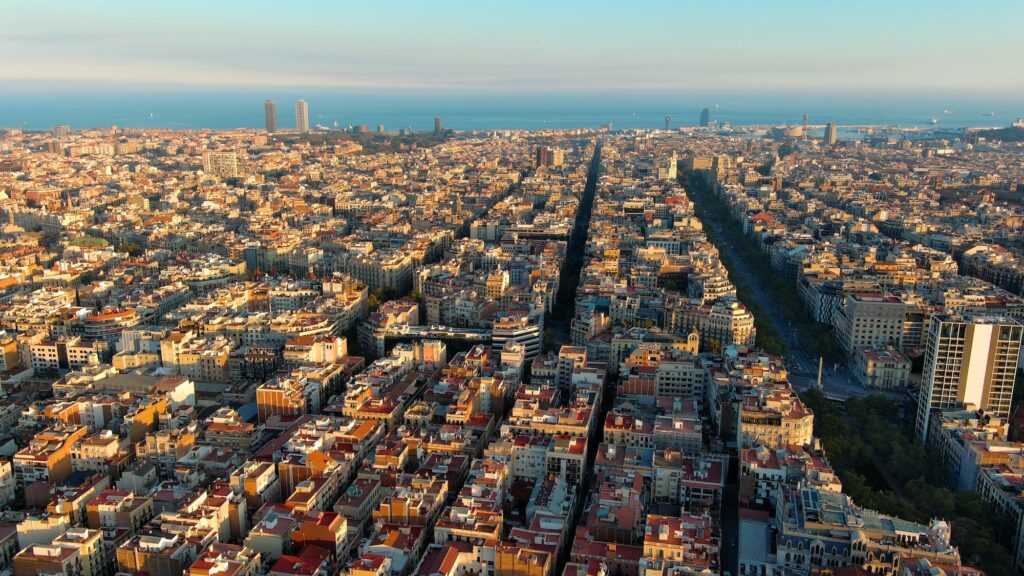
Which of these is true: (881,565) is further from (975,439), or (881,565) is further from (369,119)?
(369,119)

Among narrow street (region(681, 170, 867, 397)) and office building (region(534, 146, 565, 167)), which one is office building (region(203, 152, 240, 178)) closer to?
office building (region(534, 146, 565, 167))

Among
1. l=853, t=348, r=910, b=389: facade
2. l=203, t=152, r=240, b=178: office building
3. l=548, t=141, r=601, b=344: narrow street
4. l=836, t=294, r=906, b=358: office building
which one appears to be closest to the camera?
l=853, t=348, r=910, b=389: facade

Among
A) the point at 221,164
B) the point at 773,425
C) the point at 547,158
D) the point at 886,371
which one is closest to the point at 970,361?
the point at 886,371

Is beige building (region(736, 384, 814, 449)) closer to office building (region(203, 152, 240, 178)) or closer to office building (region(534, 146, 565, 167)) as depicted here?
office building (region(534, 146, 565, 167))

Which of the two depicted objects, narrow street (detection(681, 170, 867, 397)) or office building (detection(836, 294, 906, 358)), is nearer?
narrow street (detection(681, 170, 867, 397))

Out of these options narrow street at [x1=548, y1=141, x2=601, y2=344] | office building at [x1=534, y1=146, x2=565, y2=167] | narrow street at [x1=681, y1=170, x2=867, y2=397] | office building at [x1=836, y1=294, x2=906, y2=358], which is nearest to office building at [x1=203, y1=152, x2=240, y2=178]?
office building at [x1=534, y1=146, x2=565, y2=167]

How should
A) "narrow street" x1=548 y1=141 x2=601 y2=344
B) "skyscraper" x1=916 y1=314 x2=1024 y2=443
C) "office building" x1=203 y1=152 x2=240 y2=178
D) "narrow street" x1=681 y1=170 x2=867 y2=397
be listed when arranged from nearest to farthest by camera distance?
"skyscraper" x1=916 y1=314 x2=1024 y2=443
"narrow street" x1=681 y1=170 x2=867 y2=397
"narrow street" x1=548 y1=141 x2=601 y2=344
"office building" x1=203 y1=152 x2=240 y2=178

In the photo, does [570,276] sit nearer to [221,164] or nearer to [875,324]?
[875,324]

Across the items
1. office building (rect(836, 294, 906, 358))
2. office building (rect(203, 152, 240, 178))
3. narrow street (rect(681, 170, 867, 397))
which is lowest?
narrow street (rect(681, 170, 867, 397))

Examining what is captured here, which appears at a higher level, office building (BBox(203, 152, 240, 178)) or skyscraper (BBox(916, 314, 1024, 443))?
office building (BBox(203, 152, 240, 178))

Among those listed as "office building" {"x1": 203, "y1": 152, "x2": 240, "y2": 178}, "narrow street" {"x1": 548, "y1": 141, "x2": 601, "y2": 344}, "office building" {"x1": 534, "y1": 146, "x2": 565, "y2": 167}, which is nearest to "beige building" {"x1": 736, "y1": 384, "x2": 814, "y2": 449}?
"narrow street" {"x1": 548, "y1": 141, "x2": 601, "y2": 344}
